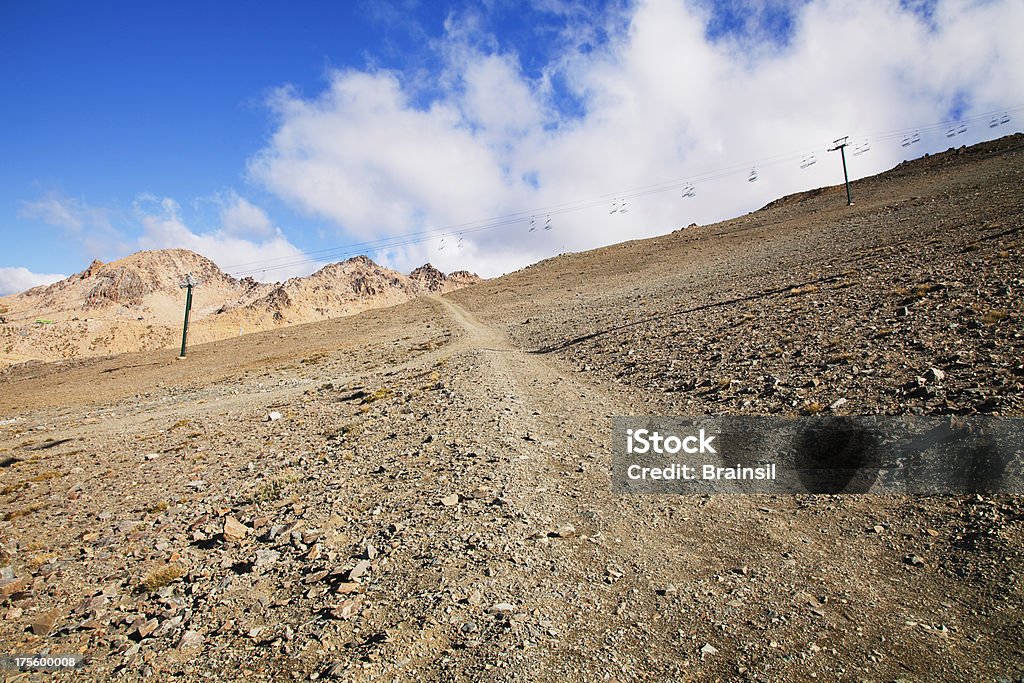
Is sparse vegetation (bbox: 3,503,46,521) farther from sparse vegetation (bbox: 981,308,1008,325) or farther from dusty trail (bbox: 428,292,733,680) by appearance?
sparse vegetation (bbox: 981,308,1008,325)

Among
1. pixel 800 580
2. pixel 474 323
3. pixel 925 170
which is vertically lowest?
pixel 800 580

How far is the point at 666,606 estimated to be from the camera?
Answer: 680 centimetres

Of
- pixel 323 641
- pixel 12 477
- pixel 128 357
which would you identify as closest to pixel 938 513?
pixel 323 641

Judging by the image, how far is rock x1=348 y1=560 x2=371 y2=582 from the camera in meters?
7.88

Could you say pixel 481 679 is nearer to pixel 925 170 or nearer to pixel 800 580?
pixel 800 580

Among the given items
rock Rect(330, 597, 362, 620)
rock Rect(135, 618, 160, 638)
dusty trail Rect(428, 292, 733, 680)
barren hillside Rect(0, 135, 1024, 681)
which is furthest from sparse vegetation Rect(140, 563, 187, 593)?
dusty trail Rect(428, 292, 733, 680)

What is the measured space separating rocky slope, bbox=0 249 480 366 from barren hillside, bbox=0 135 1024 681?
9511 centimetres

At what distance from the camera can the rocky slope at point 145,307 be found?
101 meters

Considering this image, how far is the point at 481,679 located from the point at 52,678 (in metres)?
5.67

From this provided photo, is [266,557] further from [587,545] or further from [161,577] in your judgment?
[587,545]

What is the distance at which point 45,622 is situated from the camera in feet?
25.3

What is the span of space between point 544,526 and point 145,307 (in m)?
189

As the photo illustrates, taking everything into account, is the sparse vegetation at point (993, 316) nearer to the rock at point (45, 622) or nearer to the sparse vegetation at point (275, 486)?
the sparse vegetation at point (275, 486)

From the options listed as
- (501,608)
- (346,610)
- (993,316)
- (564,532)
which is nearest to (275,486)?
(346,610)
